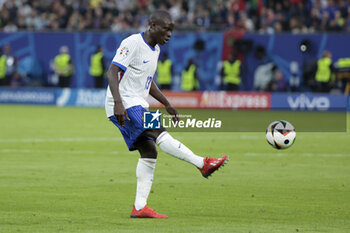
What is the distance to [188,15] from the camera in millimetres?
33375

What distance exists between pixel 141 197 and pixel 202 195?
192 centimetres

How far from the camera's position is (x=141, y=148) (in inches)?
315

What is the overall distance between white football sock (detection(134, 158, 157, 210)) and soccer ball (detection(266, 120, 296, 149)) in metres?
2.34

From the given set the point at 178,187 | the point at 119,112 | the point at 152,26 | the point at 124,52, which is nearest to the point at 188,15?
the point at 178,187

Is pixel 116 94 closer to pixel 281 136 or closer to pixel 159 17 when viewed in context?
pixel 159 17

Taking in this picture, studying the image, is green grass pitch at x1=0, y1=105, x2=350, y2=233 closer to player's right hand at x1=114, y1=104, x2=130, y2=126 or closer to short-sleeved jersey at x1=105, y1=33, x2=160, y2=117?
player's right hand at x1=114, y1=104, x2=130, y2=126

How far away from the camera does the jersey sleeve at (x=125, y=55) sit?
7684 millimetres

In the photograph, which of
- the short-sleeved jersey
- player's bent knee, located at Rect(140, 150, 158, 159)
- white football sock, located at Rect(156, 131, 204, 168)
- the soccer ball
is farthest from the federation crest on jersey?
the soccer ball

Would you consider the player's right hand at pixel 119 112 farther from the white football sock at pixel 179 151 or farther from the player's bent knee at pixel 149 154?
the player's bent knee at pixel 149 154

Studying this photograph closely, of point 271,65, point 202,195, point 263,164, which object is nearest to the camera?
point 202,195

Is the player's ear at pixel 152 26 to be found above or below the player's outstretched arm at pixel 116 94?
above

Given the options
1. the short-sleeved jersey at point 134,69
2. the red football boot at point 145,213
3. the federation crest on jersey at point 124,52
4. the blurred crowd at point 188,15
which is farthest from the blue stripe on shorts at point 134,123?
the blurred crowd at point 188,15

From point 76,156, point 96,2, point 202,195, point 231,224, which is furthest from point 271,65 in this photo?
point 231,224

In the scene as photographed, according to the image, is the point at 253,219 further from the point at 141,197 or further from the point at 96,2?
the point at 96,2
